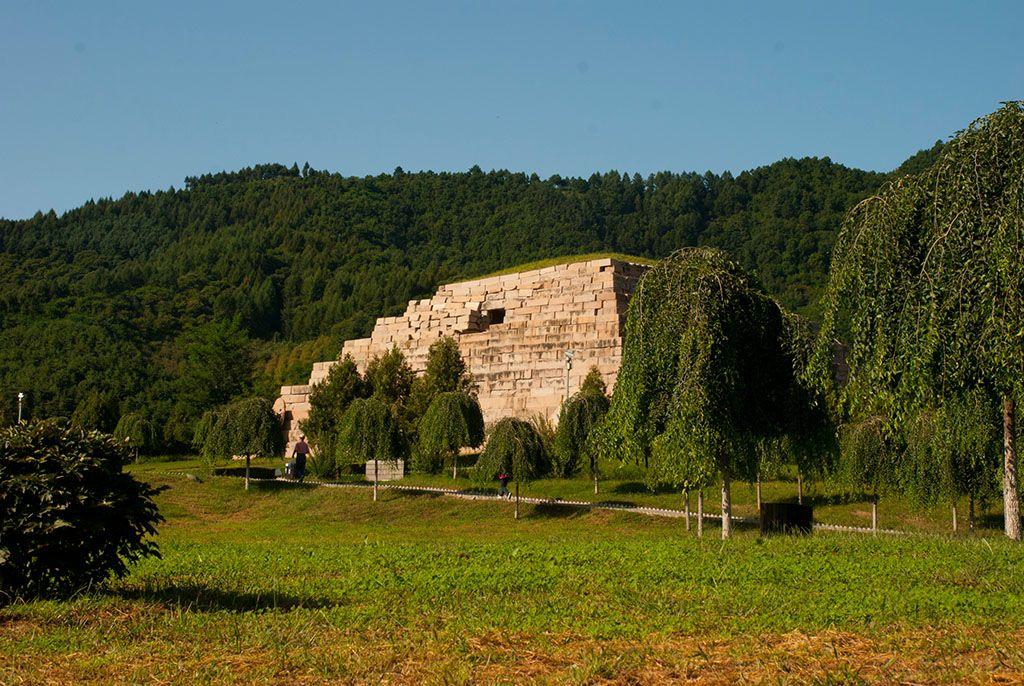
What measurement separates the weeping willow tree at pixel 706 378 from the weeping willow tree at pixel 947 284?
2.12 m

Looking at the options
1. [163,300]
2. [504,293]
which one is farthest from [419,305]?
[163,300]

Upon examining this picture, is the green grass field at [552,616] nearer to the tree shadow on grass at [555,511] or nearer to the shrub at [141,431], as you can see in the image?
the tree shadow on grass at [555,511]

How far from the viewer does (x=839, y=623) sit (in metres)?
6.86

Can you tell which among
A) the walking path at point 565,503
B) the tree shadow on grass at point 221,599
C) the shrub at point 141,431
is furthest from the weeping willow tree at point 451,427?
the tree shadow on grass at point 221,599

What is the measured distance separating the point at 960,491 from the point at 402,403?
23813mm

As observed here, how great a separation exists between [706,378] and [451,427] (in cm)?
1823

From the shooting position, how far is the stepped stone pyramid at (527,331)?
37969mm

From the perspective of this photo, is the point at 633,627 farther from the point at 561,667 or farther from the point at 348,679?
the point at 348,679

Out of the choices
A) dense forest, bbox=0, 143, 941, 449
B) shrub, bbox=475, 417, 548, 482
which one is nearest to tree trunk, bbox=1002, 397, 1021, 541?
shrub, bbox=475, 417, 548, 482

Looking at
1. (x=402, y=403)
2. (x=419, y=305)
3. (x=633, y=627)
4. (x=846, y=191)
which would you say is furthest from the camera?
(x=846, y=191)

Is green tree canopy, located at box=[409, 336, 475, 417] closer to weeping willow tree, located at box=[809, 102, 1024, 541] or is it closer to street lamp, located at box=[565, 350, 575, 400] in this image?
street lamp, located at box=[565, 350, 575, 400]

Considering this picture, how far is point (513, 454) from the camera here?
1057 inches

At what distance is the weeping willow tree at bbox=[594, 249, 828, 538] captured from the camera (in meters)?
14.2

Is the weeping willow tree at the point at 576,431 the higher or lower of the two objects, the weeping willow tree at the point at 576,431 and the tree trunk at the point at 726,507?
the higher
